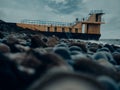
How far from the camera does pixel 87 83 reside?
0.89 meters

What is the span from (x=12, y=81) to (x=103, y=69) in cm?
46

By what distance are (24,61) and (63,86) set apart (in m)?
0.51

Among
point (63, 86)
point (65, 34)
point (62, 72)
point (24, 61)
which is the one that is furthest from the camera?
point (65, 34)

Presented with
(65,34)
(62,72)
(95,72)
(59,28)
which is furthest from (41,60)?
(59,28)

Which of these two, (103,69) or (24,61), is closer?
(24,61)

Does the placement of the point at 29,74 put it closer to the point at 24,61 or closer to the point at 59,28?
the point at 24,61

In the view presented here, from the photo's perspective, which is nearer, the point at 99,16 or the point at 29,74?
the point at 29,74

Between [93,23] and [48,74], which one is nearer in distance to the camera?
[48,74]

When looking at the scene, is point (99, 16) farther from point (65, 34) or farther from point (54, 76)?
point (54, 76)

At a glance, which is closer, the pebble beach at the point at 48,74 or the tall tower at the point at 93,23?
the pebble beach at the point at 48,74

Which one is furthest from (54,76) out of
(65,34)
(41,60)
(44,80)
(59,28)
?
(59,28)

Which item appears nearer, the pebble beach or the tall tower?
the pebble beach

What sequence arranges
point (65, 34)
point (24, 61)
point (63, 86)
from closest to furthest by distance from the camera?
1. point (63, 86)
2. point (24, 61)
3. point (65, 34)

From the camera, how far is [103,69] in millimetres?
1451
